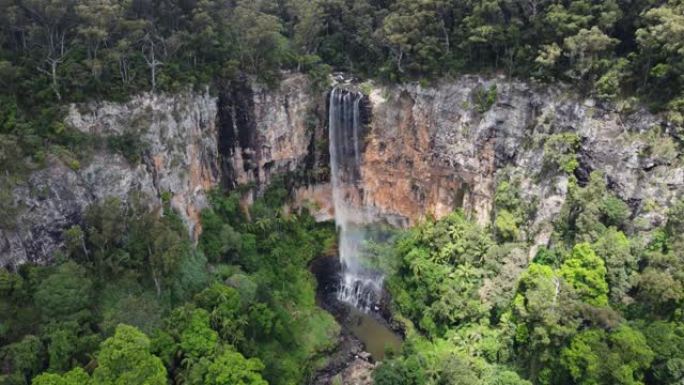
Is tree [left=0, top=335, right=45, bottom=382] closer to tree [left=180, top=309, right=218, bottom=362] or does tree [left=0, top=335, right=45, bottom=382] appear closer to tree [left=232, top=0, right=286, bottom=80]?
tree [left=180, top=309, right=218, bottom=362]

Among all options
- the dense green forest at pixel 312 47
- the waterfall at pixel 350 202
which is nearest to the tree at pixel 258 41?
the dense green forest at pixel 312 47

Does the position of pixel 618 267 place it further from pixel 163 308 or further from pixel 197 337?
pixel 163 308

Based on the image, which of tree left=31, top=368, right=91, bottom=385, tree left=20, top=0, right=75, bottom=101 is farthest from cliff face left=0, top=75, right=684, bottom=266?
tree left=31, top=368, right=91, bottom=385

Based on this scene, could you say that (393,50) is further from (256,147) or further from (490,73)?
(256,147)

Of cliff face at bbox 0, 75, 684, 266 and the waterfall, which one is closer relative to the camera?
cliff face at bbox 0, 75, 684, 266

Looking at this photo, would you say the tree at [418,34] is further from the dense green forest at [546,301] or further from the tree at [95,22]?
the tree at [95,22]

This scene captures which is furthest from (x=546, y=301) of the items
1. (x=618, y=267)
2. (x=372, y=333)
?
(x=372, y=333)
